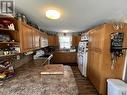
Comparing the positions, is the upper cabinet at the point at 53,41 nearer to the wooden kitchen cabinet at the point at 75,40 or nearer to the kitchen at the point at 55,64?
the wooden kitchen cabinet at the point at 75,40

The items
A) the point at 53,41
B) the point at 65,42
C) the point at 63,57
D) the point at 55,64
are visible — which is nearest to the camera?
the point at 55,64

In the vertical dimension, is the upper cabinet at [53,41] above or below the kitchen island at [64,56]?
above

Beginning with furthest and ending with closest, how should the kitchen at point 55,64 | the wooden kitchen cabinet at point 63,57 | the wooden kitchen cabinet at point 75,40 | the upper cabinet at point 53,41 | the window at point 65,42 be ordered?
the window at point 65,42, the wooden kitchen cabinet at point 75,40, the upper cabinet at point 53,41, the wooden kitchen cabinet at point 63,57, the kitchen at point 55,64

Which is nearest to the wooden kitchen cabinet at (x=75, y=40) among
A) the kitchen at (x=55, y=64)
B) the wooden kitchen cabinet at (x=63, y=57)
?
the wooden kitchen cabinet at (x=63, y=57)

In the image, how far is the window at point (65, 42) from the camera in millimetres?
7457

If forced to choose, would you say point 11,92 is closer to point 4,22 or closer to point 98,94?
point 4,22

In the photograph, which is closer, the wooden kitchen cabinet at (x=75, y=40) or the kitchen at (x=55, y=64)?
the kitchen at (x=55, y=64)

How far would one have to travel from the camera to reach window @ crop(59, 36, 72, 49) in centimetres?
746

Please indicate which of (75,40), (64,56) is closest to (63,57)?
(64,56)

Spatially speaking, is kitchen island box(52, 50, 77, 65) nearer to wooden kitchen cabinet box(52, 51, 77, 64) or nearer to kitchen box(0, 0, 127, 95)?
wooden kitchen cabinet box(52, 51, 77, 64)

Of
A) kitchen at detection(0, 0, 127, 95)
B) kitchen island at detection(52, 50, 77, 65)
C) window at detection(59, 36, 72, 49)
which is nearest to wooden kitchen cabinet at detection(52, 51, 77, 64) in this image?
kitchen island at detection(52, 50, 77, 65)

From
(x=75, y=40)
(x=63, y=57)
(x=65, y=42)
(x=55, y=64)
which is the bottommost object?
(x=63, y=57)

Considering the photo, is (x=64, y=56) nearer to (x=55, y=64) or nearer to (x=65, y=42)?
(x=65, y=42)

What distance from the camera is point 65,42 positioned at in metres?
7.55
